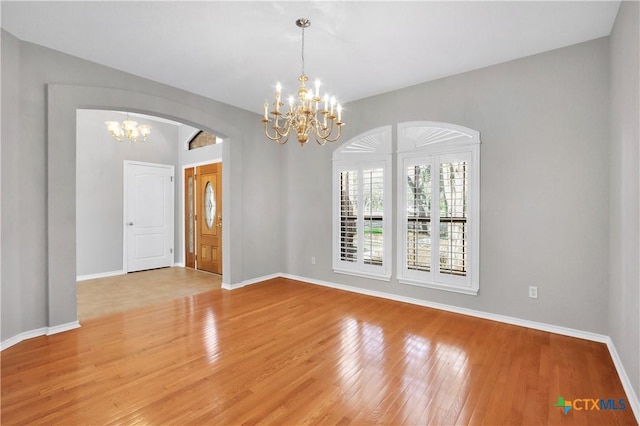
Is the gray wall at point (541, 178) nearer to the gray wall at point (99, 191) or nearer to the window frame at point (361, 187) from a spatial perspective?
the window frame at point (361, 187)

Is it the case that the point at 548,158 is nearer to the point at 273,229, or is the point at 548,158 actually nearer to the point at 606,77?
the point at 606,77

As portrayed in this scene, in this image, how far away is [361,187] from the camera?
4.62 metres

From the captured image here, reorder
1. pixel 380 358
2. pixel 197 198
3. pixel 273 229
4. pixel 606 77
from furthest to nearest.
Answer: pixel 197 198 < pixel 273 229 < pixel 606 77 < pixel 380 358

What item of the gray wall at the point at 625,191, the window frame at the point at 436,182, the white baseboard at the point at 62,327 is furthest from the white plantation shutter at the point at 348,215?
the white baseboard at the point at 62,327

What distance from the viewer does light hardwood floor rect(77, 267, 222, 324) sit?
400 centimetres

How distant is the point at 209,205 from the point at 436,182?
4551mm

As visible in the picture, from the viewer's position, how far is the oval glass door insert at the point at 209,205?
6293mm

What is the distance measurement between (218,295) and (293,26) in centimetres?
365

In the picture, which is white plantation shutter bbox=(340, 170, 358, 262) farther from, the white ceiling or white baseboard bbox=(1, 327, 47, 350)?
white baseboard bbox=(1, 327, 47, 350)

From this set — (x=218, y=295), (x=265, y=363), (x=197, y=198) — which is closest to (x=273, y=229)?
(x=218, y=295)

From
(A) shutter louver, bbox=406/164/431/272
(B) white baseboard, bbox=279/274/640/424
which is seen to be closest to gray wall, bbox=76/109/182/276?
(B) white baseboard, bbox=279/274/640/424

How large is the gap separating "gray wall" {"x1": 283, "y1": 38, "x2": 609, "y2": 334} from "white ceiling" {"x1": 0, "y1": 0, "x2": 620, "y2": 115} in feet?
0.86

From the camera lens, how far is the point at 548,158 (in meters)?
3.20

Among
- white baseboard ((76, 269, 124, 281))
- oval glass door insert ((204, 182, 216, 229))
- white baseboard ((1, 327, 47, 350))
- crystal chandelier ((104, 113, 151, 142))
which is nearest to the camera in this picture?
white baseboard ((1, 327, 47, 350))
